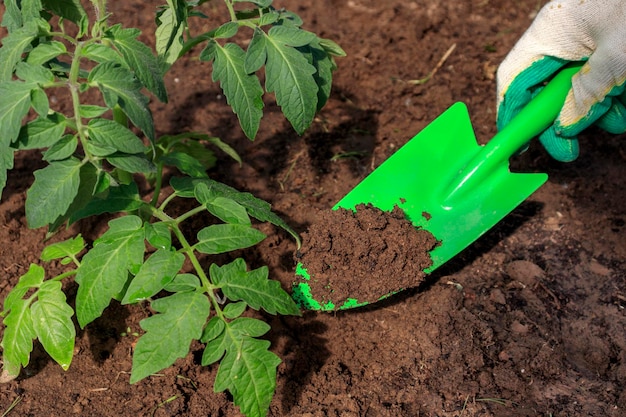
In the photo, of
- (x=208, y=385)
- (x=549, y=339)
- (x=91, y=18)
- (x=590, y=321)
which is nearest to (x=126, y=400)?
(x=208, y=385)

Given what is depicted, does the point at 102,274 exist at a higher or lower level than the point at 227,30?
lower

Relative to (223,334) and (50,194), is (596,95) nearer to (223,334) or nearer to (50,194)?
(223,334)

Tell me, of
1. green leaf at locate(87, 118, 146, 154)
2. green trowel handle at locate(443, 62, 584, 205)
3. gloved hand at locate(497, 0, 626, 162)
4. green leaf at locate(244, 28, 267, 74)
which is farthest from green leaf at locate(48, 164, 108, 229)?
gloved hand at locate(497, 0, 626, 162)

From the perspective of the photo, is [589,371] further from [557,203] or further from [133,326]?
[133,326]

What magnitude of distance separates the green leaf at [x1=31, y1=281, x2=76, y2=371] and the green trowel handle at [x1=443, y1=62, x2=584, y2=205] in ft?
4.24

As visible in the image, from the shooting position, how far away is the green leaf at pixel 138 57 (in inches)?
70.0

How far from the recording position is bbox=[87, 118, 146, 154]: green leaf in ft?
5.55

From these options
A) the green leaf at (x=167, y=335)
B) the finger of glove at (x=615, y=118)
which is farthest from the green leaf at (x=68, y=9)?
the finger of glove at (x=615, y=118)

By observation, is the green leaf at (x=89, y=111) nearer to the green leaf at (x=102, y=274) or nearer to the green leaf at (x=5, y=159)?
the green leaf at (x=5, y=159)

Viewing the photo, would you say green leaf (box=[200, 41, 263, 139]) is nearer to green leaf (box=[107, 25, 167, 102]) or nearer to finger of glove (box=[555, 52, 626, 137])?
green leaf (box=[107, 25, 167, 102])

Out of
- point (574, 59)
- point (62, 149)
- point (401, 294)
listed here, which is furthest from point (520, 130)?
point (62, 149)

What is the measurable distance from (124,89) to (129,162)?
0.18 meters

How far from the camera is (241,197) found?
6.45ft

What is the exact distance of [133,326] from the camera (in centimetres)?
228
